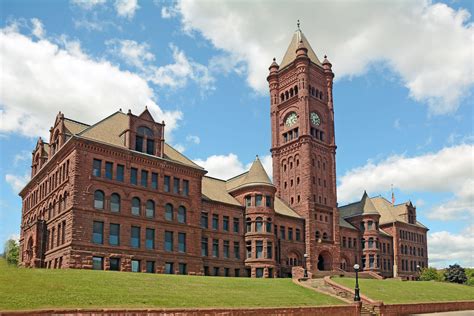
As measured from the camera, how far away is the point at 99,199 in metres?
49.8

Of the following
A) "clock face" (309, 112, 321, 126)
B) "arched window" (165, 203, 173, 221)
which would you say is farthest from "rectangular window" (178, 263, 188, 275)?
"clock face" (309, 112, 321, 126)

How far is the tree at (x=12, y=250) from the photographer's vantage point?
73144mm

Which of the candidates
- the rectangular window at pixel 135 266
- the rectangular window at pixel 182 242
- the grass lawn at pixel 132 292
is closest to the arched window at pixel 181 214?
the rectangular window at pixel 182 242

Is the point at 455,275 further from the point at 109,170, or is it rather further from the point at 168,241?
the point at 109,170

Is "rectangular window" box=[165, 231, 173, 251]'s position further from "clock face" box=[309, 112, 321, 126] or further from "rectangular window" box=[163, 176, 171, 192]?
"clock face" box=[309, 112, 321, 126]

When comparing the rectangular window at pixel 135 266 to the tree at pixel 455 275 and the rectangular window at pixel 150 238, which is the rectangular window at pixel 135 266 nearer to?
the rectangular window at pixel 150 238

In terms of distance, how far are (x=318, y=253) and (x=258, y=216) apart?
49.7 feet

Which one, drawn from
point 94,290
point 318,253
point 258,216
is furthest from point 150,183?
point 318,253

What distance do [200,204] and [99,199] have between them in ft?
44.5

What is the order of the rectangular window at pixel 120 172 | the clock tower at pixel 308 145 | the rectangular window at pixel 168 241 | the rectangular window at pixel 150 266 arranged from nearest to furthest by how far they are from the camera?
1. the rectangular window at pixel 120 172
2. the rectangular window at pixel 150 266
3. the rectangular window at pixel 168 241
4. the clock tower at pixel 308 145

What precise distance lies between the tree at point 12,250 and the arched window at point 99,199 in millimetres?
30162

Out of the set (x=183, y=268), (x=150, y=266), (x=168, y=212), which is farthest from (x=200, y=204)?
(x=150, y=266)

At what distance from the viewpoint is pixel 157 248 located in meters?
53.3

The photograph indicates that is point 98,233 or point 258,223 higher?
point 258,223
